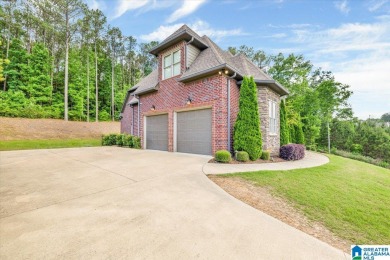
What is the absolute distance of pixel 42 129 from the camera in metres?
18.1

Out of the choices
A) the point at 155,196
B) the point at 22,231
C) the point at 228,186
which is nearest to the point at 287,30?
the point at 228,186

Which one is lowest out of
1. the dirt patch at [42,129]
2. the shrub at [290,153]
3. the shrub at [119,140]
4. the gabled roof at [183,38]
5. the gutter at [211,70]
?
the shrub at [290,153]

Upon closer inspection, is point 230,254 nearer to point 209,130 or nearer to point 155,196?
point 155,196

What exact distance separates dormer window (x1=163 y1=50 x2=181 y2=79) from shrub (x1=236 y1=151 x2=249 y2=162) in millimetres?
5736

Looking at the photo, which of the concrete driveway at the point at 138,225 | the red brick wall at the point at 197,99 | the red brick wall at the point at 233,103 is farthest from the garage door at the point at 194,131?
the concrete driveway at the point at 138,225

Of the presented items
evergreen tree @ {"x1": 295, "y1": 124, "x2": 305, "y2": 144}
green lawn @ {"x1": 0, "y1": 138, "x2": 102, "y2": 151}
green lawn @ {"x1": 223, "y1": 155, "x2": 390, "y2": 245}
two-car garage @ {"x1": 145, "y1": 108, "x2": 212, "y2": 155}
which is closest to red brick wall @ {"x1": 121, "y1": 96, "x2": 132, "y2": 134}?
green lawn @ {"x1": 0, "y1": 138, "x2": 102, "y2": 151}

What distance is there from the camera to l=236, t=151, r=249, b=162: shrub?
7.25 metres

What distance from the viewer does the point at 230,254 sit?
6.41 ft

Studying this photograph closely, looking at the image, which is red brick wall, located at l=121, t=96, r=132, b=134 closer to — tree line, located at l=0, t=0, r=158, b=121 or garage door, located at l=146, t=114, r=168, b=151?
garage door, located at l=146, t=114, r=168, b=151

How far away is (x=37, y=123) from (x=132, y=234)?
22.9 metres

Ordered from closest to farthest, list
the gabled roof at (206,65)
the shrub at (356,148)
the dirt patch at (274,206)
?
the dirt patch at (274,206)
the gabled roof at (206,65)
the shrub at (356,148)

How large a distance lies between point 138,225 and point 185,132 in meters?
7.35

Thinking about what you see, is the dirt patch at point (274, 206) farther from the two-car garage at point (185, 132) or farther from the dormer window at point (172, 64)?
the dormer window at point (172, 64)

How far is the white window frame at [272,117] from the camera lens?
9836 millimetres
